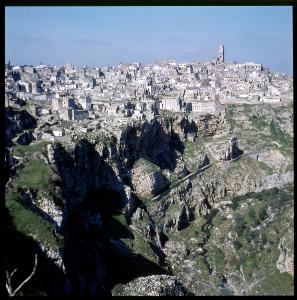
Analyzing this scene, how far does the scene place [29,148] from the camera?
9.34 metres

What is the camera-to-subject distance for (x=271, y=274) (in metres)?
9.31

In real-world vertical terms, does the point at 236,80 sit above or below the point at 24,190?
above

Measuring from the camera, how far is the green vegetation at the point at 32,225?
636 cm

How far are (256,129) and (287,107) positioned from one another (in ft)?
6.23

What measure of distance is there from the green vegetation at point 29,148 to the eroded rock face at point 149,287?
2964 mm

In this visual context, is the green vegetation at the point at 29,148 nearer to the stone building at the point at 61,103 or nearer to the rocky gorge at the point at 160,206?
the rocky gorge at the point at 160,206

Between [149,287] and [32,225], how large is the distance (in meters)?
1.95

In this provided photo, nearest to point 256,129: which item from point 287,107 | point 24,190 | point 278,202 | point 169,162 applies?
point 287,107

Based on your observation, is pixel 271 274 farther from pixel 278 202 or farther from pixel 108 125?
pixel 108 125

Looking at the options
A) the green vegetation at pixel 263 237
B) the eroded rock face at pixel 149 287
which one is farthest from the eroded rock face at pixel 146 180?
the eroded rock face at pixel 149 287

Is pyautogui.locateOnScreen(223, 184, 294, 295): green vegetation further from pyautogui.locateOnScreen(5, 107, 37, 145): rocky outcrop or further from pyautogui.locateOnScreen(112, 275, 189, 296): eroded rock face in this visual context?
pyautogui.locateOnScreen(5, 107, 37, 145): rocky outcrop

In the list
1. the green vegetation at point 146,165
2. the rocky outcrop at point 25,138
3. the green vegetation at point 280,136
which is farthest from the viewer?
the green vegetation at point 280,136

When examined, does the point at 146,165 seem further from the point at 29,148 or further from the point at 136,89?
the point at 136,89
